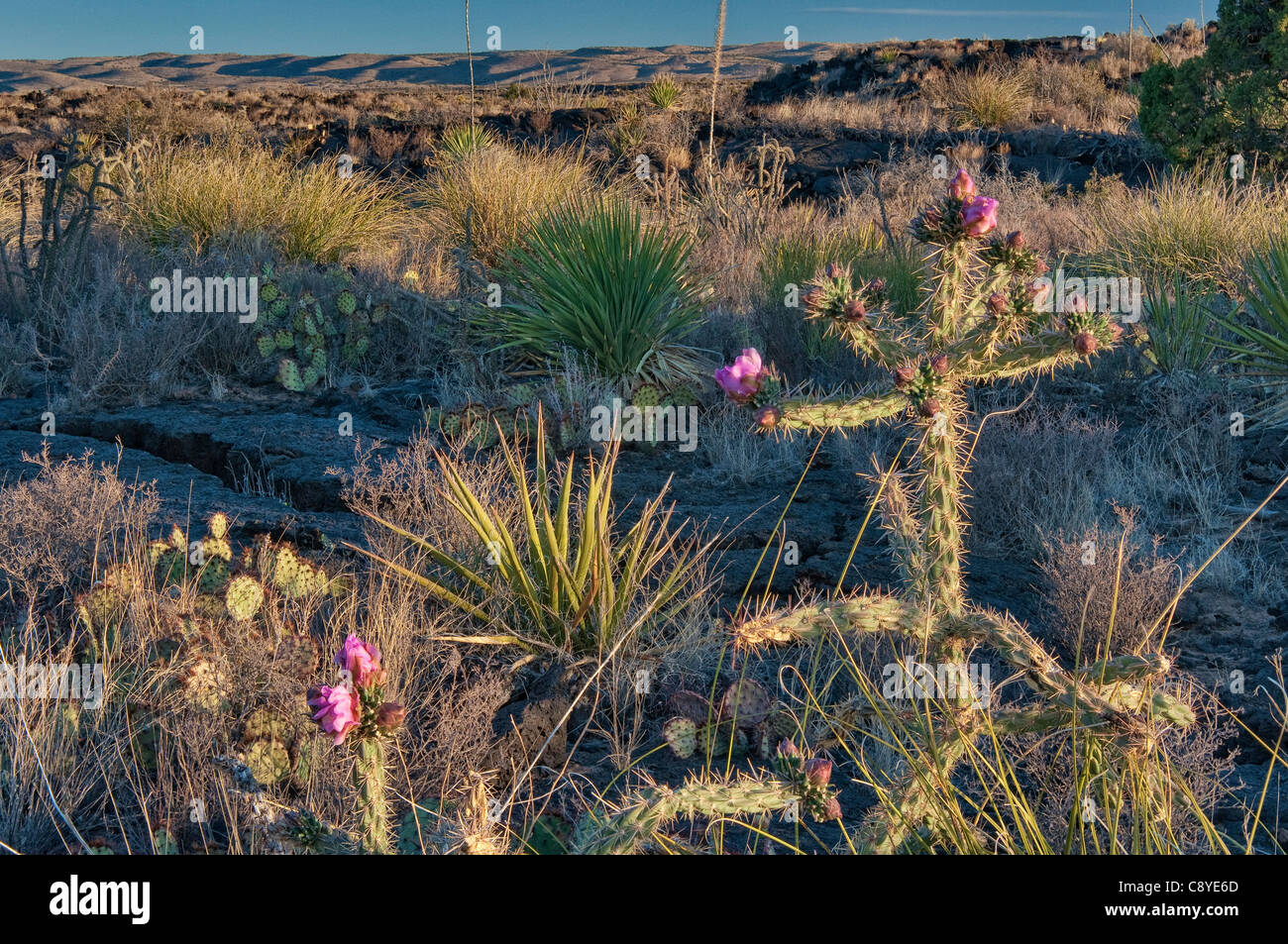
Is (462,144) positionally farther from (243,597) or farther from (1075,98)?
(1075,98)

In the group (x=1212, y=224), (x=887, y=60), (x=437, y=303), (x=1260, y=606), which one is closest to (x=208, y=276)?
(x=437, y=303)

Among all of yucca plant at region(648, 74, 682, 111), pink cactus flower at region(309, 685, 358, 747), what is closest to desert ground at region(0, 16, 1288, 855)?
pink cactus flower at region(309, 685, 358, 747)

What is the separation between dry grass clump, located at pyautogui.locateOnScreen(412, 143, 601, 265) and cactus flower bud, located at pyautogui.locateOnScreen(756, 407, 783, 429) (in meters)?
6.47

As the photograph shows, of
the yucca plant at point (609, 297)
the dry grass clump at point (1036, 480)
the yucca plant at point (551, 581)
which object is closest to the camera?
the yucca plant at point (551, 581)

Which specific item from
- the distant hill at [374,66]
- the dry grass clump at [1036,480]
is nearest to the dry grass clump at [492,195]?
the dry grass clump at [1036,480]

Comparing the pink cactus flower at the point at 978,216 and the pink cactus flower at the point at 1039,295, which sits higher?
the pink cactus flower at the point at 978,216

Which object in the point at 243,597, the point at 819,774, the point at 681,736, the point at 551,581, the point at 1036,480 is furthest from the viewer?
the point at 1036,480

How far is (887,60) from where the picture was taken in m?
26.9

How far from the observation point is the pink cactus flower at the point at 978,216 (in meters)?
2.40

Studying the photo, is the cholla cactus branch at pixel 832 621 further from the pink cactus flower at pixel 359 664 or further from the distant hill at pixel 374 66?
the distant hill at pixel 374 66

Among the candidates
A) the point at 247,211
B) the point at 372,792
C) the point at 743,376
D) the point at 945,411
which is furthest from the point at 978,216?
the point at 247,211

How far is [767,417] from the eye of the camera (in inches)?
93.4

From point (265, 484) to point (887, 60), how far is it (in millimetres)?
25292

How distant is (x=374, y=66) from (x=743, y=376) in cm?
9411
